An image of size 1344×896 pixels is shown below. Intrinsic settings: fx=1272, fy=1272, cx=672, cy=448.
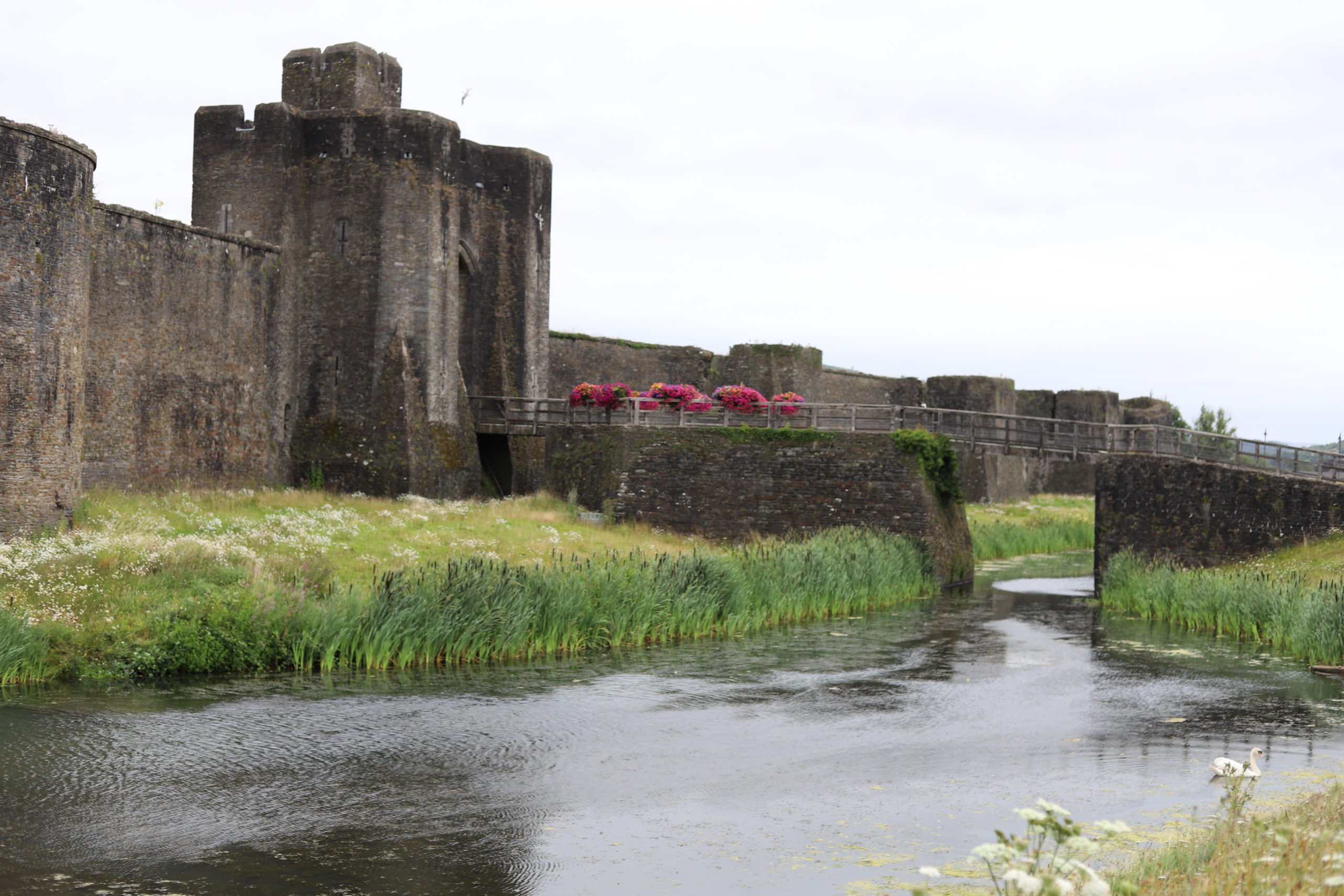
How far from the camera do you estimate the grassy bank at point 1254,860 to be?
603cm

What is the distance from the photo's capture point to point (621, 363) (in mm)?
37000

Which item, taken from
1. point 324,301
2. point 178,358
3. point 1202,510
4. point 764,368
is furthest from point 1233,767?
point 764,368

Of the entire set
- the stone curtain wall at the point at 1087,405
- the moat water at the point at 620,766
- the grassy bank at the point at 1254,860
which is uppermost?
the stone curtain wall at the point at 1087,405

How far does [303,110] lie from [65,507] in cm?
1385

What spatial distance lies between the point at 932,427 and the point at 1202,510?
6.58m

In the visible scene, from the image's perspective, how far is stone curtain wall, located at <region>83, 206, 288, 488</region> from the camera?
73.6 feet

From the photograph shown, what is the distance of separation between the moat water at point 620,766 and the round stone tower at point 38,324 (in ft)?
16.4

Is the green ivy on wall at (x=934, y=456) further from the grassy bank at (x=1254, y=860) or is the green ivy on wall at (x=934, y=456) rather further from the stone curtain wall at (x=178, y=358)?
the grassy bank at (x=1254, y=860)

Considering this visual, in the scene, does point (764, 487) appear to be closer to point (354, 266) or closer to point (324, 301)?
point (354, 266)

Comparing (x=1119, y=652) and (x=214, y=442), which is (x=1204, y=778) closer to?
(x=1119, y=652)

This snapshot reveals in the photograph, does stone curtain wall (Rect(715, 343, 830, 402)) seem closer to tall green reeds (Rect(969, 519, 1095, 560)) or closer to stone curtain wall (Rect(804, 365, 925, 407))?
stone curtain wall (Rect(804, 365, 925, 407))

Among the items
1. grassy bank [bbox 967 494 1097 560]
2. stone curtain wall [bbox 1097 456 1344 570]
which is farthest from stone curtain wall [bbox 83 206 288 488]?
grassy bank [bbox 967 494 1097 560]

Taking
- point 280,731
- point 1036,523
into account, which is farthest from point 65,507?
point 1036,523

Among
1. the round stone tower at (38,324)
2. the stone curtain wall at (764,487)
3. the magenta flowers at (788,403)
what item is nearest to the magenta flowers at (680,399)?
the stone curtain wall at (764,487)
